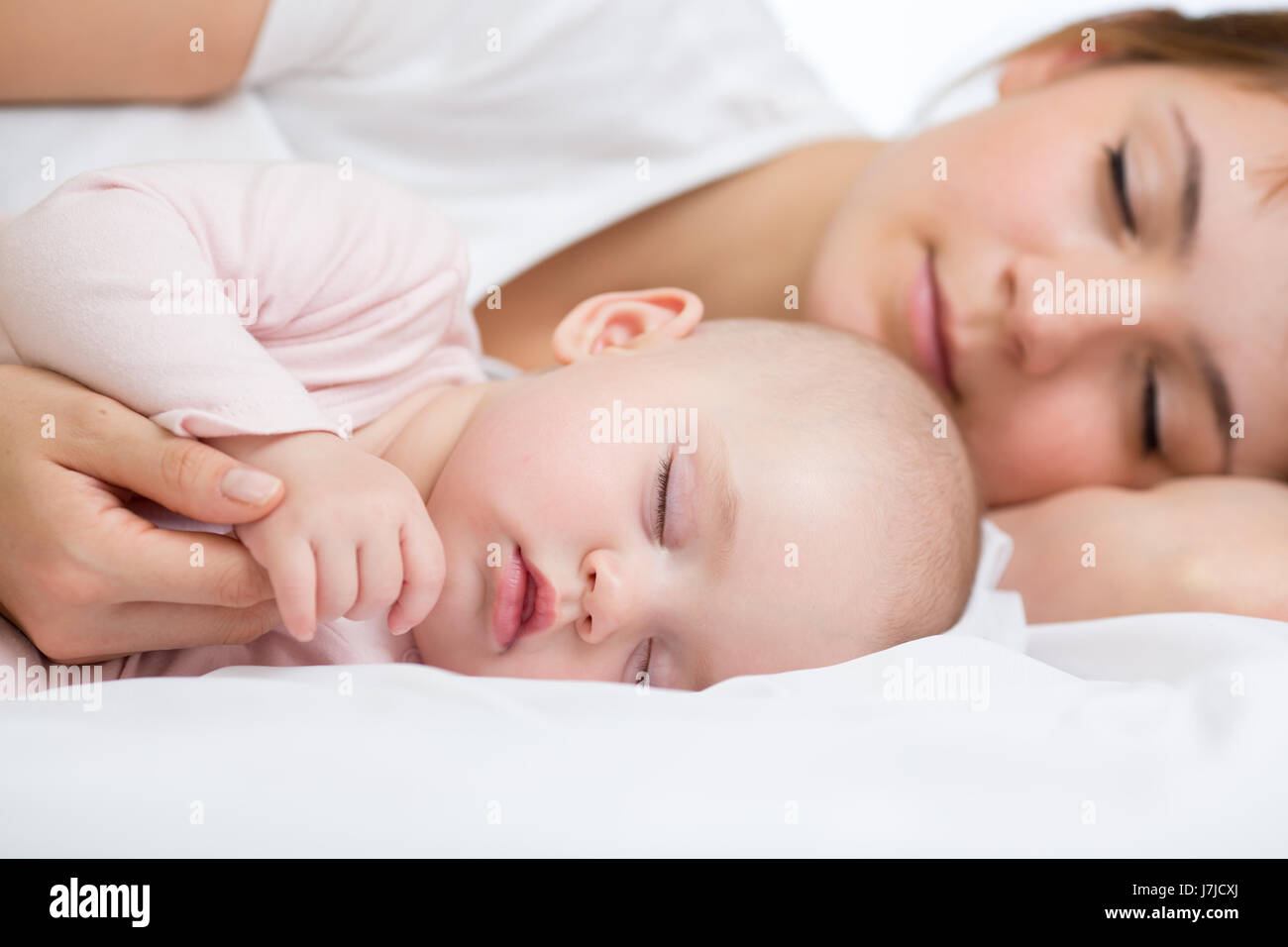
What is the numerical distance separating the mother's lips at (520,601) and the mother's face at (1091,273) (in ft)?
2.72

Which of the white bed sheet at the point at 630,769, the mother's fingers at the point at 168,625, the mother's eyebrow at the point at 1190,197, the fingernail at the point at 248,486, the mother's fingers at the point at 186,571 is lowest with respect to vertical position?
the white bed sheet at the point at 630,769

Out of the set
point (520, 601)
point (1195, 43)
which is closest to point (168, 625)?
point (520, 601)

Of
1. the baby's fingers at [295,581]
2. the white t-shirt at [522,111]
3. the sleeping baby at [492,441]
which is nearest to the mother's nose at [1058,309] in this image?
the sleeping baby at [492,441]

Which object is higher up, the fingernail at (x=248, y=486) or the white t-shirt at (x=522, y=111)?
the white t-shirt at (x=522, y=111)

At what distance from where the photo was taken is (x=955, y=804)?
910 millimetres

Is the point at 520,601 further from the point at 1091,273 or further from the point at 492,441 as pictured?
the point at 1091,273

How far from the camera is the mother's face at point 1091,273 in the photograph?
58.8 inches

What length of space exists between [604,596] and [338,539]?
0.99ft

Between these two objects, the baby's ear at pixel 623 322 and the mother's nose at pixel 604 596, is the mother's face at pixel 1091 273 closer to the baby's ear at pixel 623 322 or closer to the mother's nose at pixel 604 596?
the baby's ear at pixel 623 322

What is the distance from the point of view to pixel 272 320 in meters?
1.20

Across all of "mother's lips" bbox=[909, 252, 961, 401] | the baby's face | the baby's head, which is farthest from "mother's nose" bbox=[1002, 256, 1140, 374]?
the baby's face

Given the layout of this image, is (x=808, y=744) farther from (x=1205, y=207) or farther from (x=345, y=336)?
(x=1205, y=207)
